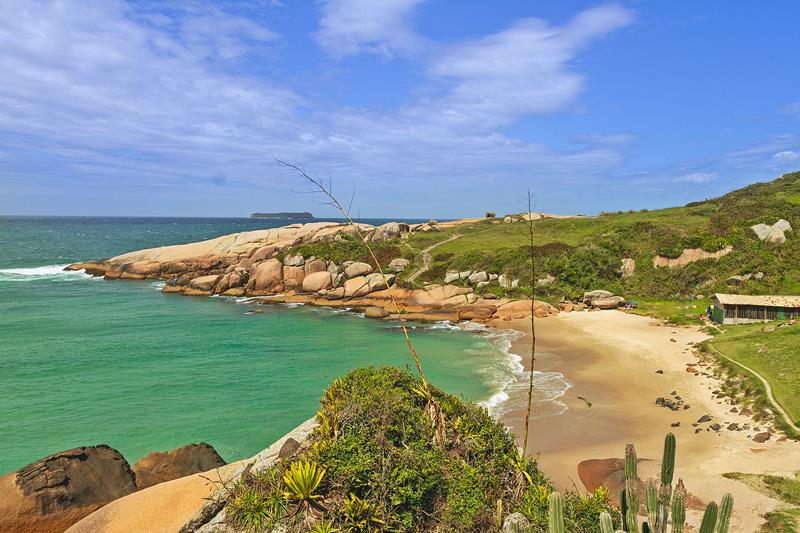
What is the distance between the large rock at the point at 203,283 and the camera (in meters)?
62.4

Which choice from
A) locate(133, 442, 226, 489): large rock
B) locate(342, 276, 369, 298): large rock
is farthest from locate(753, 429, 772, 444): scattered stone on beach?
locate(342, 276, 369, 298): large rock

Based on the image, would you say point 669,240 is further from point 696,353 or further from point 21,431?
point 21,431

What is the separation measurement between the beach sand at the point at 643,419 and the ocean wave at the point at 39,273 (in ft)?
239

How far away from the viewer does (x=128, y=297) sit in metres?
57.9

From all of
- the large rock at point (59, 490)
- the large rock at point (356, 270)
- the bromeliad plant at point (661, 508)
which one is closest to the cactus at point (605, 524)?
the bromeliad plant at point (661, 508)

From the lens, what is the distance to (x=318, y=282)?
59.0m

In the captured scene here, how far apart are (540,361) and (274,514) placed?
27245mm

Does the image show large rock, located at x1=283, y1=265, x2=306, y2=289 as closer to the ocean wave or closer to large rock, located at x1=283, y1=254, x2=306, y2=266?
large rock, located at x1=283, y1=254, x2=306, y2=266

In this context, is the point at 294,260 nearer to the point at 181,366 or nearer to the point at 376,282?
the point at 376,282

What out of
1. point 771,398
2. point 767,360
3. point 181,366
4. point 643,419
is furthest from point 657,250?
point 181,366

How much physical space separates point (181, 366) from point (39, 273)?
2453 inches

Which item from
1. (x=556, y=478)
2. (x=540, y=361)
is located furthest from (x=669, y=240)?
(x=556, y=478)

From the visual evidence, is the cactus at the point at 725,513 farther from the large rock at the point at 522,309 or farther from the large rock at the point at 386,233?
the large rock at the point at 386,233

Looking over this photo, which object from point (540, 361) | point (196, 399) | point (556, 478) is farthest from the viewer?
point (540, 361)
